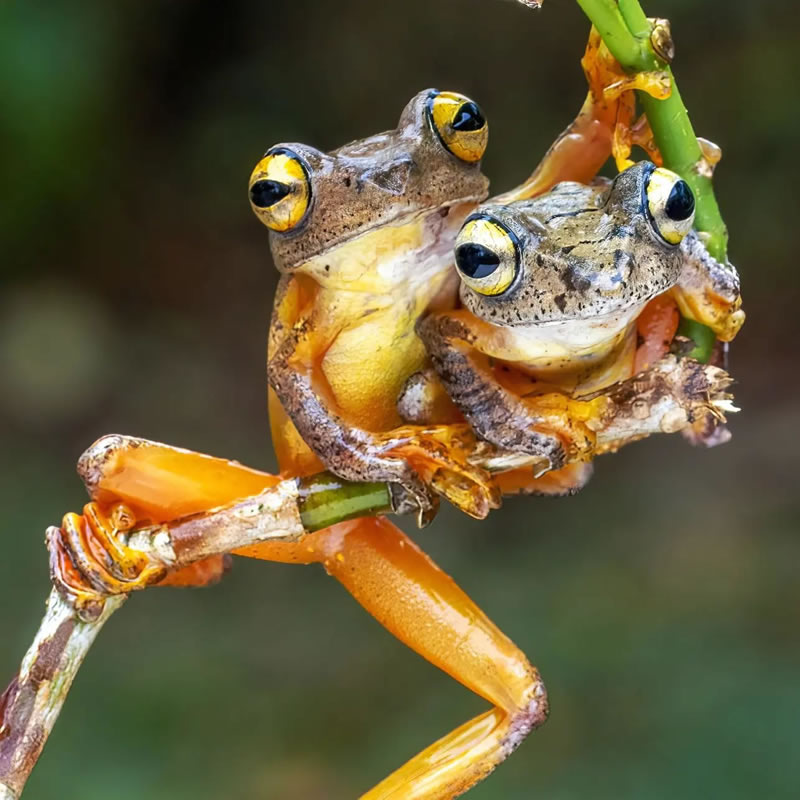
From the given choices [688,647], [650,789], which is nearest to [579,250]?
[650,789]

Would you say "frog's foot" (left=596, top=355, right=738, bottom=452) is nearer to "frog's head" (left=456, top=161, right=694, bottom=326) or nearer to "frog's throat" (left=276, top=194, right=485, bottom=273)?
"frog's head" (left=456, top=161, right=694, bottom=326)

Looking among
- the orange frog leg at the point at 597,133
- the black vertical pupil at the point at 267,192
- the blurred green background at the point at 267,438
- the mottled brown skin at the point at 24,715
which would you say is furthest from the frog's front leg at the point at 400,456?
the blurred green background at the point at 267,438

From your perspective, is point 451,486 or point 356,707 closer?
point 451,486

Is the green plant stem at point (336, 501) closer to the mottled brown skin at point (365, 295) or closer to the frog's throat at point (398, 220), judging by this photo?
the mottled brown skin at point (365, 295)

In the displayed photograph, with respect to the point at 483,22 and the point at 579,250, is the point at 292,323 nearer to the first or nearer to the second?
the point at 579,250

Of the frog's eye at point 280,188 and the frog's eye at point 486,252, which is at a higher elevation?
the frog's eye at point 280,188

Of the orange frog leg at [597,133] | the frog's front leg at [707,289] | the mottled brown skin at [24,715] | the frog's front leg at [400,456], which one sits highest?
the orange frog leg at [597,133]

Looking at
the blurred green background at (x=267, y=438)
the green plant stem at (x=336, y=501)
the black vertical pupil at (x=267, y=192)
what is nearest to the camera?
the black vertical pupil at (x=267, y=192)
